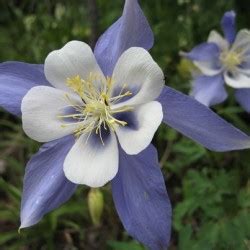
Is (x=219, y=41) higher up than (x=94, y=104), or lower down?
lower down

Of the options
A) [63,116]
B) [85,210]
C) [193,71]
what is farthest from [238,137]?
[85,210]

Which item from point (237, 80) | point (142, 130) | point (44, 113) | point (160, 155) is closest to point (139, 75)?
point (142, 130)

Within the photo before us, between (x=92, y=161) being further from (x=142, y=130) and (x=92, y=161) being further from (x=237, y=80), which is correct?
(x=237, y=80)

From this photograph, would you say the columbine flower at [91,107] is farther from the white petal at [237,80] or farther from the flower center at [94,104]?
the white petal at [237,80]

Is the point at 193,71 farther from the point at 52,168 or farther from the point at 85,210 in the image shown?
the point at 52,168

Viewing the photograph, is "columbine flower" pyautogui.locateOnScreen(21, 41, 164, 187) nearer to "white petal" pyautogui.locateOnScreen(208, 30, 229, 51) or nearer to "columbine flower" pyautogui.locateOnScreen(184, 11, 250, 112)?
"columbine flower" pyautogui.locateOnScreen(184, 11, 250, 112)

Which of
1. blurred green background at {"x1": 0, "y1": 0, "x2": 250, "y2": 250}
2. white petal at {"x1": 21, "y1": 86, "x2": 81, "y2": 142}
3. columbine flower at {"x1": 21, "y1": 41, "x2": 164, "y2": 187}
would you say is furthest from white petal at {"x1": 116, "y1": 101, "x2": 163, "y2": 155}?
blurred green background at {"x1": 0, "y1": 0, "x2": 250, "y2": 250}
